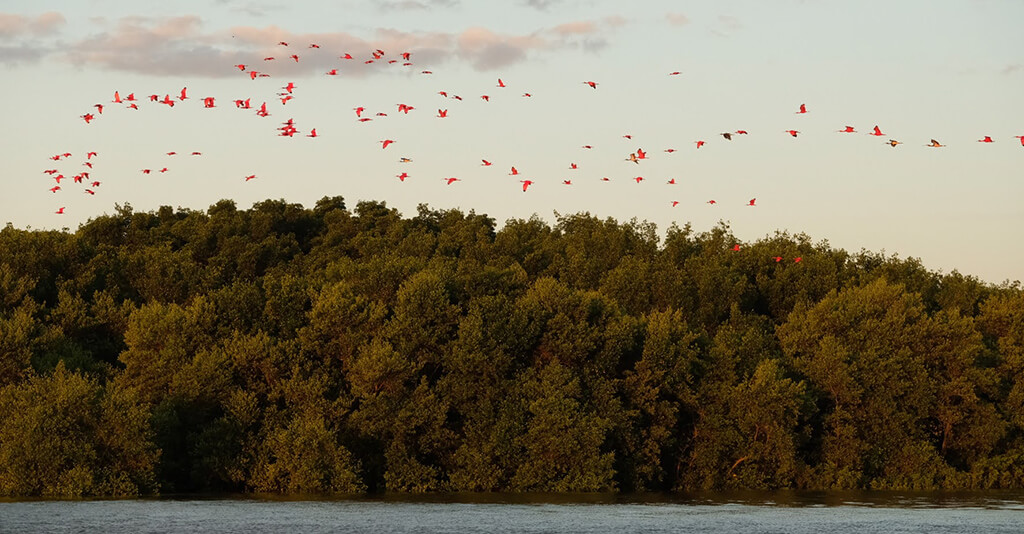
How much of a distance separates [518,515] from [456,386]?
14.3 m

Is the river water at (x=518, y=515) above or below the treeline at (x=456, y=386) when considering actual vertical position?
→ below

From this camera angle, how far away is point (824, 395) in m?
79.3

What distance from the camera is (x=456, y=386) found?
73562 millimetres

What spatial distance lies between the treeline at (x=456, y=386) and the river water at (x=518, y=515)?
3263 mm

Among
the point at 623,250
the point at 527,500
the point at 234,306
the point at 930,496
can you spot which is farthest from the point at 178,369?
the point at 623,250

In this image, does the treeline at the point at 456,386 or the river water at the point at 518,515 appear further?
the treeline at the point at 456,386

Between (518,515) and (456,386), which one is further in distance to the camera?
(456,386)

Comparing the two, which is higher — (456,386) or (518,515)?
(456,386)

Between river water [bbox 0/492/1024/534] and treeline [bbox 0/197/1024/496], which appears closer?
river water [bbox 0/492/1024/534]

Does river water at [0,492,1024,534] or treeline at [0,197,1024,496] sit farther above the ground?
treeline at [0,197,1024,496]

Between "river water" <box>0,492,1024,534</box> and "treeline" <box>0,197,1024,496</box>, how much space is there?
326cm

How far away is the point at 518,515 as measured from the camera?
60125 millimetres

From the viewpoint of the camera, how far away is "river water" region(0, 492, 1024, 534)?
2183 inches

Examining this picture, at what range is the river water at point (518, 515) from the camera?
5544cm
